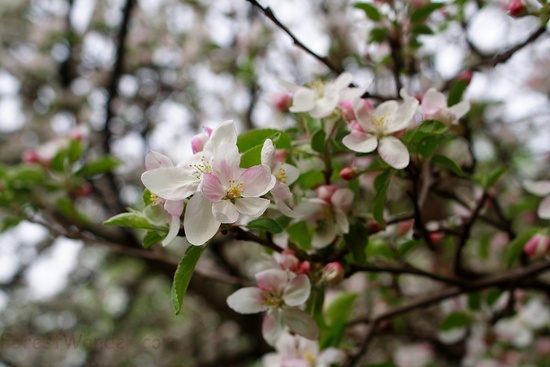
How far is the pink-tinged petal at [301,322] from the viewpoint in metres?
0.83

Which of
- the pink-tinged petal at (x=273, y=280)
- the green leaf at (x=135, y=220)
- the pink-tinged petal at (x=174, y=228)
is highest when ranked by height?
the pink-tinged petal at (x=174, y=228)

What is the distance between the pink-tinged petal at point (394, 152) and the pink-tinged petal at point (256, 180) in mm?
205

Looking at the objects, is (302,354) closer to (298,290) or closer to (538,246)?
(298,290)

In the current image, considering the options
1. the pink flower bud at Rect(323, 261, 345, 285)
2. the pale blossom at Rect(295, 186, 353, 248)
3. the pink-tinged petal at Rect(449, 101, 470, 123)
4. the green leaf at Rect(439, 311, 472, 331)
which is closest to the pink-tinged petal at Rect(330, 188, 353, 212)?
the pale blossom at Rect(295, 186, 353, 248)

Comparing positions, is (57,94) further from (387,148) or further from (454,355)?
(387,148)

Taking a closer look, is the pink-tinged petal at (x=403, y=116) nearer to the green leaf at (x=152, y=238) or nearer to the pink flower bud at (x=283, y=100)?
the pink flower bud at (x=283, y=100)

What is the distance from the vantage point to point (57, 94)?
346cm

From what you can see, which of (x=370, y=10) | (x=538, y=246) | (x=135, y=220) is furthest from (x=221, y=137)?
(x=538, y=246)

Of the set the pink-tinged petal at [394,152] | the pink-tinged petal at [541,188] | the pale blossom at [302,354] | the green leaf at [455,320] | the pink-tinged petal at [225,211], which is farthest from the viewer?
the green leaf at [455,320]

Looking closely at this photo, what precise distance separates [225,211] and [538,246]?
72cm

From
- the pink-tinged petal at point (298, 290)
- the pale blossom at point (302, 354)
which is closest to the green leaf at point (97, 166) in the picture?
the pale blossom at point (302, 354)

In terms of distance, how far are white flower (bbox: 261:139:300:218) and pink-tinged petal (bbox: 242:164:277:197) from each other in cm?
1

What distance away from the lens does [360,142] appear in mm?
816

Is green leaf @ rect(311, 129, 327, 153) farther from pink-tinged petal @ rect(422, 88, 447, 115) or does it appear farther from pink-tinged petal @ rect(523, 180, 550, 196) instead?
pink-tinged petal @ rect(523, 180, 550, 196)
